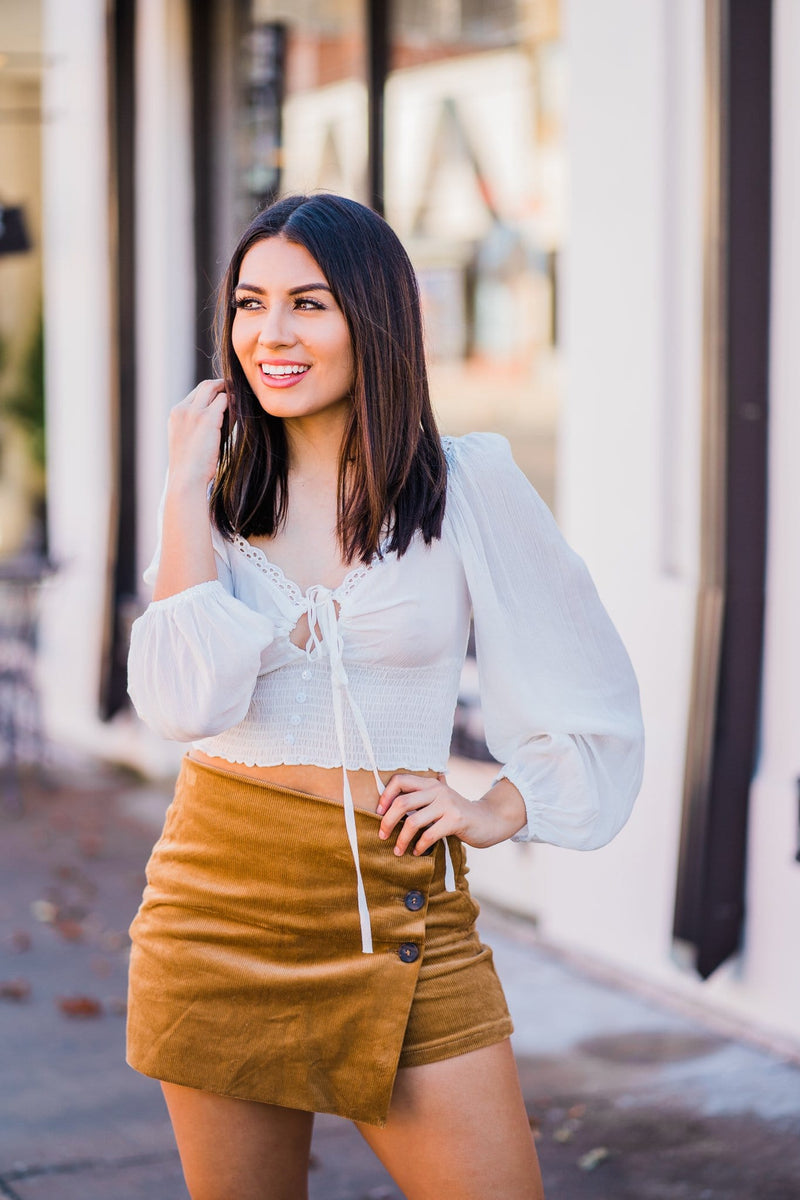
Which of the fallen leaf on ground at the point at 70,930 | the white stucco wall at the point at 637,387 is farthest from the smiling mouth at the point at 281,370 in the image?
the fallen leaf on ground at the point at 70,930

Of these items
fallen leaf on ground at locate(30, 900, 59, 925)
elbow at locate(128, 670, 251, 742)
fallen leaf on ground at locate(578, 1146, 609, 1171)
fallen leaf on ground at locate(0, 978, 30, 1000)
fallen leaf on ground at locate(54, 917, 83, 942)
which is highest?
elbow at locate(128, 670, 251, 742)

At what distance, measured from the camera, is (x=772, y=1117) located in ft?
13.4

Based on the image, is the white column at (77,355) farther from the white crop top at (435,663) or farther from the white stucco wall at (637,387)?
the white crop top at (435,663)

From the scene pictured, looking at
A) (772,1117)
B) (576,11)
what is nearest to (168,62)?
(576,11)

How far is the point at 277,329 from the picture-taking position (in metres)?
2.21

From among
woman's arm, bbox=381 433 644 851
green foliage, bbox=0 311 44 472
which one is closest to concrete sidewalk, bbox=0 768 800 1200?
woman's arm, bbox=381 433 644 851

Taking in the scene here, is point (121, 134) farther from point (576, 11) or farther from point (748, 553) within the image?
point (748, 553)

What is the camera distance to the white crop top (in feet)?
7.09

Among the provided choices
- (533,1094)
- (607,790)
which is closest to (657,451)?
(533,1094)

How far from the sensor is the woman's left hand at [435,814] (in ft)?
7.24

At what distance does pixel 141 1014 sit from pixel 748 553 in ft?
9.05

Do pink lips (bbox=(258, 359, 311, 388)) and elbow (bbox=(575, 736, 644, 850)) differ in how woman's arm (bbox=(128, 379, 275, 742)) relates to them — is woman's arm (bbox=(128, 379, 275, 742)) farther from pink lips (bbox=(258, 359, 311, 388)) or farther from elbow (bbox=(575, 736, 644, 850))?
elbow (bbox=(575, 736, 644, 850))

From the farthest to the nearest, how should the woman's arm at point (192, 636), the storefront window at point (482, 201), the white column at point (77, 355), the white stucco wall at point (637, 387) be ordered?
the white column at point (77, 355)
the storefront window at point (482, 201)
the white stucco wall at point (637, 387)
the woman's arm at point (192, 636)

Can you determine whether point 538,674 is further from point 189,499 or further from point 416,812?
point 189,499
